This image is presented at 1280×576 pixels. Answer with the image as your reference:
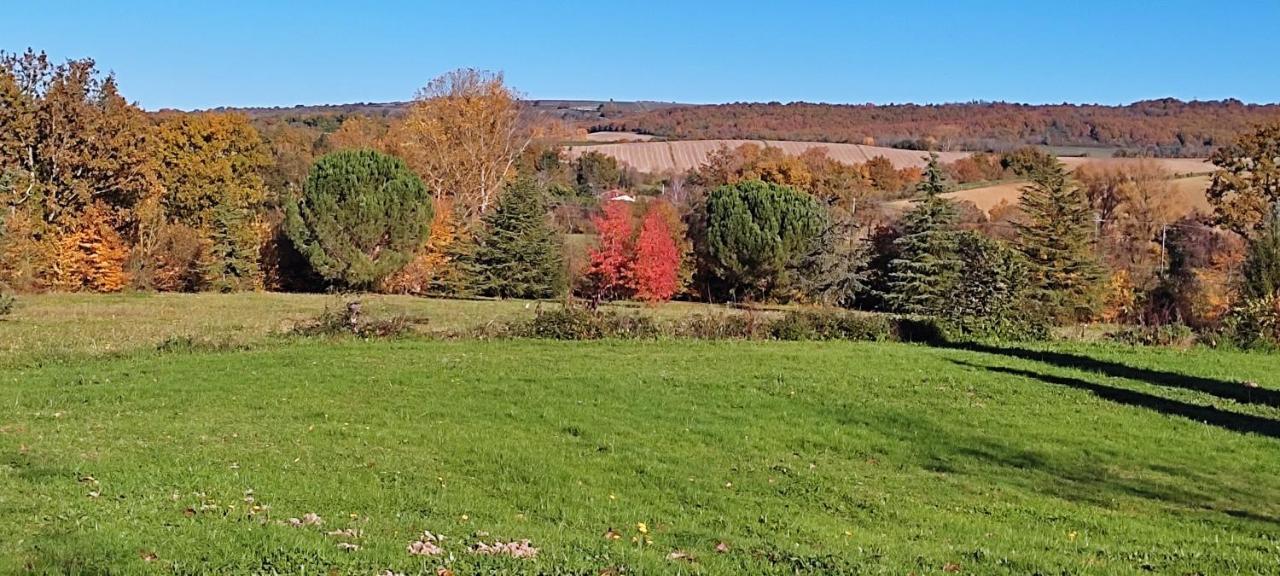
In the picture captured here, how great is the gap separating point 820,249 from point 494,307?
21.8 meters

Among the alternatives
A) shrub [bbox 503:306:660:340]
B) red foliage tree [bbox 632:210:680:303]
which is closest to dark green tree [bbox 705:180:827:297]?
red foliage tree [bbox 632:210:680:303]

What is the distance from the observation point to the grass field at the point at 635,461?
805 centimetres

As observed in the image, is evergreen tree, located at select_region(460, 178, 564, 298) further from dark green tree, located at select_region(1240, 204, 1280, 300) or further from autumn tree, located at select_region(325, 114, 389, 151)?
dark green tree, located at select_region(1240, 204, 1280, 300)

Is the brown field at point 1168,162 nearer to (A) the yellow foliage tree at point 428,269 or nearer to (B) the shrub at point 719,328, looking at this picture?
(A) the yellow foliage tree at point 428,269

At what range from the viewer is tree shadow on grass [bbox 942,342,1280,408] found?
19.8 m

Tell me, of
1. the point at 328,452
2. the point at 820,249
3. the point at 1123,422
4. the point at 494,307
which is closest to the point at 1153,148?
the point at 820,249

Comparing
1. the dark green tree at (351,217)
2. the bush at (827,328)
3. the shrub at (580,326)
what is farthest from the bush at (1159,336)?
the dark green tree at (351,217)

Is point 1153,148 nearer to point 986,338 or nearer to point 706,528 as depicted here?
point 986,338

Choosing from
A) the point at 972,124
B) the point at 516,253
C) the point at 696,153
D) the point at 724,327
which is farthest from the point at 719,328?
the point at 972,124

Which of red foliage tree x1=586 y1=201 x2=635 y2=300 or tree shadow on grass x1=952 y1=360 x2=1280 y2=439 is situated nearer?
tree shadow on grass x1=952 y1=360 x2=1280 y2=439

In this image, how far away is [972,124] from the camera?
125562 mm

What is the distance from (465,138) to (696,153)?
4714cm

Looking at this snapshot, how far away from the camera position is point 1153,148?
100m

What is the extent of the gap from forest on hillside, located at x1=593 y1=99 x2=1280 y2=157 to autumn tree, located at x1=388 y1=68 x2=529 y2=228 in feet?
167
